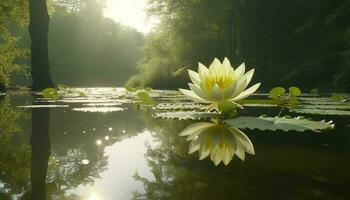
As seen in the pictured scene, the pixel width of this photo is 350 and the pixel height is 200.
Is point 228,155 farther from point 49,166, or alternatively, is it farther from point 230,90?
point 230,90

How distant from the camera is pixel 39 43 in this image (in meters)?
9.40

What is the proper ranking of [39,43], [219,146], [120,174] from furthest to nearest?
[39,43]
[219,146]
[120,174]

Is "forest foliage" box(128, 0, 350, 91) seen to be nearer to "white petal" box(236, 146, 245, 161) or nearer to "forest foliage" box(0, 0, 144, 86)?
"white petal" box(236, 146, 245, 161)

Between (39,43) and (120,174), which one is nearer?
(120,174)

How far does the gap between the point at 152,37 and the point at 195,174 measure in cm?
2178

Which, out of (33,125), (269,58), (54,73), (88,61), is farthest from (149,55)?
(88,61)

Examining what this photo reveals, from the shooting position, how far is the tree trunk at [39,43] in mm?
9094

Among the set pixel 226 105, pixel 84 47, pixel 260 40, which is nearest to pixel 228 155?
pixel 226 105

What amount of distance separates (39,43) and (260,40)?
975 cm

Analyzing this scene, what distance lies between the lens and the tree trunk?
9094 mm

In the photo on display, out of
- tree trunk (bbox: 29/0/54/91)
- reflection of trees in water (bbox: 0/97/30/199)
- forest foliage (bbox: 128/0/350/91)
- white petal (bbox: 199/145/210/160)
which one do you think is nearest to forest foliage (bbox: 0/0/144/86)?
forest foliage (bbox: 128/0/350/91)

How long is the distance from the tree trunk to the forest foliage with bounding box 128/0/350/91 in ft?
24.7

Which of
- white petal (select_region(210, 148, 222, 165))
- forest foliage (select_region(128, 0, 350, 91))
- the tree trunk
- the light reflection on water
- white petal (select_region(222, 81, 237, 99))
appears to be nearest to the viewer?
the light reflection on water

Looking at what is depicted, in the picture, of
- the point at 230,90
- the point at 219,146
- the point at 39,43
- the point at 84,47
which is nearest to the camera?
the point at 219,146
